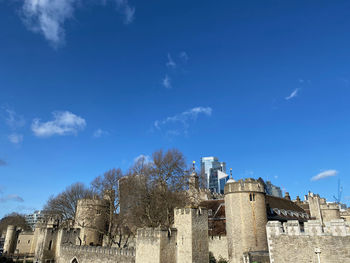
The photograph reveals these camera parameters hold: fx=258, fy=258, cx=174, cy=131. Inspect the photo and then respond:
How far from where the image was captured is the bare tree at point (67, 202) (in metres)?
44.2

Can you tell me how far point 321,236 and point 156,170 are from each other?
19798 millimetres

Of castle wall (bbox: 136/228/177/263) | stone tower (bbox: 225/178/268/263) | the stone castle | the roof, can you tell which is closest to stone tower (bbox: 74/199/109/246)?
the stone castle

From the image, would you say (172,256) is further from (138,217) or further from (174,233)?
(138,217)

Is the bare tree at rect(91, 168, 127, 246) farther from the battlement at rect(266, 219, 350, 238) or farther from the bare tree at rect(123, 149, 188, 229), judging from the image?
the battlement at rect(266, 219, 350, 238)

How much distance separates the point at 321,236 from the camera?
16.5m

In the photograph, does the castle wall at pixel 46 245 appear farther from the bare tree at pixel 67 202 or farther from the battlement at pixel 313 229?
the battlement at pixel 313 229

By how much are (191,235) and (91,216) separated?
2172cm

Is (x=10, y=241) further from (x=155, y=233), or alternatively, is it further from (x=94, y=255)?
(x=155, y=233)

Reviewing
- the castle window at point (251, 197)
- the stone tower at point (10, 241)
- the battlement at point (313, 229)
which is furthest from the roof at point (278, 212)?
the stone tower at point (10, 241)

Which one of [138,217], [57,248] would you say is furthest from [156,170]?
[57,248]

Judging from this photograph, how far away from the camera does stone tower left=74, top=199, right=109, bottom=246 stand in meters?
37.2

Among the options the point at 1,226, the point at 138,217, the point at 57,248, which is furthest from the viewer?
the point at 1,226

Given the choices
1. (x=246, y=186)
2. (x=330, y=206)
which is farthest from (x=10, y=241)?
(x=330, y=206)

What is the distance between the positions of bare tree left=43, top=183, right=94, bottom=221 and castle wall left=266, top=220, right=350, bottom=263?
3251cm
